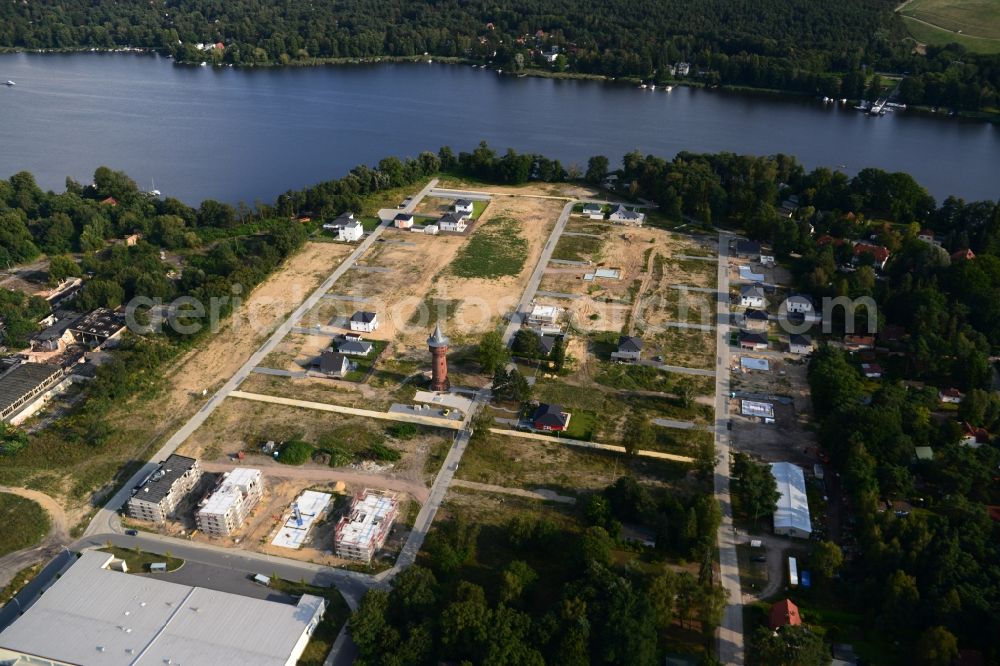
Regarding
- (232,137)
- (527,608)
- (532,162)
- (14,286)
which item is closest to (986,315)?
(527,608)

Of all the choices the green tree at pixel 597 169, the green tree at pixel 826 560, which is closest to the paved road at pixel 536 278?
the green tree at pixel 597 169

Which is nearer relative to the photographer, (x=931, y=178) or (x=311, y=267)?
(x=311, y=267)

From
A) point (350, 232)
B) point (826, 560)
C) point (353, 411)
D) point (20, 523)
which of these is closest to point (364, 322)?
point (353, 411)

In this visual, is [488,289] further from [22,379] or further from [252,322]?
[22,379]

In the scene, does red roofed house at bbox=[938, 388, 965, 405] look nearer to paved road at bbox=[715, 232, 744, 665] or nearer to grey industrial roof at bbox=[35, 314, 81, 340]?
paved road at bbox=[715, 232, 744, 665]

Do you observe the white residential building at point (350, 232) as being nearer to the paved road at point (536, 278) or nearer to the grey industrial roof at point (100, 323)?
the paved road at point (536, 278)

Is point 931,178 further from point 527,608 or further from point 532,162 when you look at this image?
point 527,608
